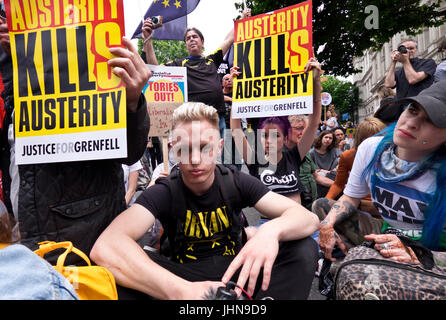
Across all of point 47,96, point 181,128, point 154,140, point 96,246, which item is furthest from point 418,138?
point 154,140

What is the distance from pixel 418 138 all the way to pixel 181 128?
1.43m

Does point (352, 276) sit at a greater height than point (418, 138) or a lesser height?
lesser

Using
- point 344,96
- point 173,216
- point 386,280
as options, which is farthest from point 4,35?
point 344,96

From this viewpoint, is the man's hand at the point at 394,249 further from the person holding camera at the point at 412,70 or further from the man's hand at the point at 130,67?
the person holding camera at the point at 412,70

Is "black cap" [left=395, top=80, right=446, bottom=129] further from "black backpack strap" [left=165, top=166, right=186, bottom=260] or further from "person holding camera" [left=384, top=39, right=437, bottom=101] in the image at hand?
"person holding camera" [left=384, top=39, right=437, bottom=101]

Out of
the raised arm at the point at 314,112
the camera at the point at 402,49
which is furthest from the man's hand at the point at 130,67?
the camera at the point at 402,49

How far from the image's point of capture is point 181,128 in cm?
199

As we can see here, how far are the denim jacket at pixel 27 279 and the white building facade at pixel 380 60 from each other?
9353 millimetres

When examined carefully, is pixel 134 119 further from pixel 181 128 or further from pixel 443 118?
pixel 443 118

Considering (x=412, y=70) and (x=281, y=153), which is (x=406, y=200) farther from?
(x=412, y=70)

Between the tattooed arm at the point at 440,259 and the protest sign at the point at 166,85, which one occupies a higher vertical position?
the protest sign at the point at 166,85

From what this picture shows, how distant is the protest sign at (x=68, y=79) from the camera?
157cm

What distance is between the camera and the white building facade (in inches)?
1005

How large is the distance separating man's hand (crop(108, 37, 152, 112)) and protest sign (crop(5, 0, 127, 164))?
0.05 meters
